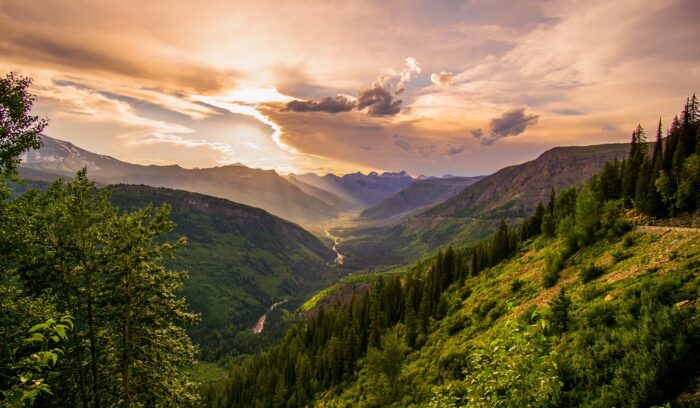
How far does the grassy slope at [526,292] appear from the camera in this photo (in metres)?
27.3

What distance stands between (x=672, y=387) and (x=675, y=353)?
184 cm

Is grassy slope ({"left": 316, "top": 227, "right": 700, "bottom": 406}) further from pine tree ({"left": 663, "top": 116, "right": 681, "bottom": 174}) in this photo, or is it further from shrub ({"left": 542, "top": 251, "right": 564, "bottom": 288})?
pine tree ({"left": 663, "top": 116, "right": 681, "bottom": 174})

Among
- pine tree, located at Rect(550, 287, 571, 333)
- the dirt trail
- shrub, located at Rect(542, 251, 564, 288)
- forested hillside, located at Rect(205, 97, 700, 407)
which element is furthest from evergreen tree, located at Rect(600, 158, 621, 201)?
pine tree, located at Rect(550, 287, 571, 333)

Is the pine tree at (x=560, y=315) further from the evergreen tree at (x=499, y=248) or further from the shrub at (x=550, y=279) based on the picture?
the evergreen tree at (x=499, y=248)

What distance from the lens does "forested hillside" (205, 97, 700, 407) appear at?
49.7ft

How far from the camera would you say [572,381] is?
69.8 feet

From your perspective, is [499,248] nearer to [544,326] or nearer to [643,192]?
[643,192]

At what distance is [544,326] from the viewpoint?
891 cm

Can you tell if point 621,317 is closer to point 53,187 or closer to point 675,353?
point 675,353

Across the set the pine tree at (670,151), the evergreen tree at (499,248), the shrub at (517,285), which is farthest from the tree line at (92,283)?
the evergreen tree at (499,248)

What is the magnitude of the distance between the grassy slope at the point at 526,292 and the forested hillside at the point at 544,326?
23 cm

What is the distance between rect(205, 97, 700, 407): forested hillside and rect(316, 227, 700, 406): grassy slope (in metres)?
0.23

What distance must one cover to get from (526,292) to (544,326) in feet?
157

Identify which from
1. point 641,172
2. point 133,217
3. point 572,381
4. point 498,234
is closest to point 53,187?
point 133,217
